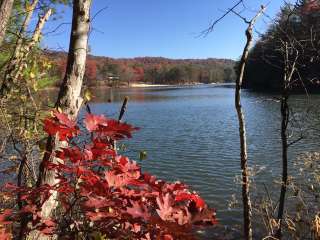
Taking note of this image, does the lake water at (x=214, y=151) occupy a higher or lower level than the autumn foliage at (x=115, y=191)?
lower

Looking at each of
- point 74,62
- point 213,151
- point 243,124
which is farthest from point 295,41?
point 213,151

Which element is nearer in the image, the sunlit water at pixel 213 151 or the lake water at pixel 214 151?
the lake water at pixel 214 151

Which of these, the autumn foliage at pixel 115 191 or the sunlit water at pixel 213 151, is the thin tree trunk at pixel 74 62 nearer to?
the autumn foliage at pixel 115 191

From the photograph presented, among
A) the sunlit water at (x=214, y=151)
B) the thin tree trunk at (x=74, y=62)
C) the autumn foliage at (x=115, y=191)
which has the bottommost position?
the sunlit water at (x=214, y=151)

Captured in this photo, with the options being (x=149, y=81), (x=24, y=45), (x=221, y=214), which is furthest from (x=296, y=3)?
(x=149, y=81)

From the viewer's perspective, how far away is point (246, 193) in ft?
16.6

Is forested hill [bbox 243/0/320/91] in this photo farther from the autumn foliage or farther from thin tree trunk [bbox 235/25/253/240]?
the autumn foliage

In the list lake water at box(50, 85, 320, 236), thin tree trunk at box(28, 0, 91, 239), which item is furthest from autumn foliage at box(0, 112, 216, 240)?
lake water at box(50, 85, 320, 236)

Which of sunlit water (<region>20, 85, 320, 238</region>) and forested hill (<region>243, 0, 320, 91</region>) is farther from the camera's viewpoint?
sunlit water (<region>20, 85, 320, 238</region>)

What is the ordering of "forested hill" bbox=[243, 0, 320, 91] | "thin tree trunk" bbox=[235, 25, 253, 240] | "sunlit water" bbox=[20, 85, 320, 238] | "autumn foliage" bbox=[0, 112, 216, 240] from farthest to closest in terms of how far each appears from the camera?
"sunlit water" bbox=[20, 85, 320, 238] → "forested hill" bbox=[243, 0, 320, 91] → "thin tree trunk" bbox=[235, 25, 253, 240] → "autumn foliage" bbox=[0, 112, 216, 240]

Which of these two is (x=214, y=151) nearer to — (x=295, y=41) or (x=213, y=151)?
(x=213, y=151)

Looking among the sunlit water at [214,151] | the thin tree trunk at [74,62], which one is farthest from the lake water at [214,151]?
the thin tree trunk at [74,62]

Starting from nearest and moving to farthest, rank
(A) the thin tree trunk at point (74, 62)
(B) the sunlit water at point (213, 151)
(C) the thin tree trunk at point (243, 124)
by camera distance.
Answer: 1. (A) the thin tree trunk at point (74, 62)
2. (C) the thin tree trunk at point (243, 124)
3. (B) the sunlit water at point (213, 151)

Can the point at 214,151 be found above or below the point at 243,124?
below
